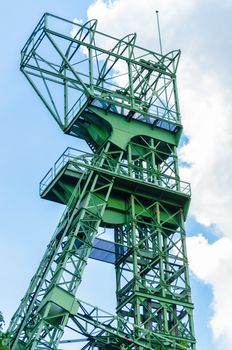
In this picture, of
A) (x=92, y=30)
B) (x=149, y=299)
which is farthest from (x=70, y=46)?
(x=149, y=299)

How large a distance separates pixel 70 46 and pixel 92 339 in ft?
56.4

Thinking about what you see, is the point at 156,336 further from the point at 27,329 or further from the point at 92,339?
the point at 27,329

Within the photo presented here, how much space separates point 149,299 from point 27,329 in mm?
6211

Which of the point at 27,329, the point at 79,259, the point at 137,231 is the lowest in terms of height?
the point at 27,329

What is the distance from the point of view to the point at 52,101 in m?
47.3

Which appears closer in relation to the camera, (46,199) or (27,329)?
(27,329)

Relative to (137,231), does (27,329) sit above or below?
below

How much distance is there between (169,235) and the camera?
45188mm

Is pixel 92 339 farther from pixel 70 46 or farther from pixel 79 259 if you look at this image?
pixel 70 46

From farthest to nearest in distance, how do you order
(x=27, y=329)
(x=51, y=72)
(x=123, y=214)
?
(x=51, y=72) → (x=123, y=214) → (x=27, y=329)

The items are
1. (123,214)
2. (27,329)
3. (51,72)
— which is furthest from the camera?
(51,72)

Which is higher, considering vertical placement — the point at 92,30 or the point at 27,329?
the point at 92,30

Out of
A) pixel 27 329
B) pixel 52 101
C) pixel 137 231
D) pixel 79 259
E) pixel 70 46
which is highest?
pixel 70 46

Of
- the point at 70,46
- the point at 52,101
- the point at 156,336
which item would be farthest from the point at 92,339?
the point at 70,46
